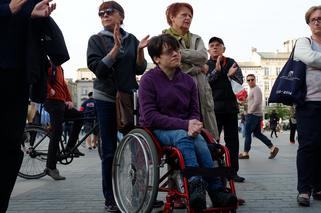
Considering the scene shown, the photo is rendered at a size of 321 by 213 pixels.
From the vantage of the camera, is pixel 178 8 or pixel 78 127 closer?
pixel 178 8

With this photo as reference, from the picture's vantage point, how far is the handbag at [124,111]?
4300 millimetres

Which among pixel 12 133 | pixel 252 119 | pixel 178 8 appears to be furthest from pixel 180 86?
pixel 252 119

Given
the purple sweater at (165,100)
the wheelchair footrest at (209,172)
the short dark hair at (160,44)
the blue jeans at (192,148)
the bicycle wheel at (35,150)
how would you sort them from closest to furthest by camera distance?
1. the wheelchair footrest at (209,172)
2. the blue jeans at (192,148)
3. the purple sweater at (165,100)
4. the short dark hair at (160,44)
5. the bicycle wheel at (35,150)

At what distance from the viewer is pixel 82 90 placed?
128000 millimetres

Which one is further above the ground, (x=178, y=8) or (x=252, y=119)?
(x=178, y=8)

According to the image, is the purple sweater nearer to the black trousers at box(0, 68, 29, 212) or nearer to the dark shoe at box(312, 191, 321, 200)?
the black trousers at box(0, 68, 29, 212)

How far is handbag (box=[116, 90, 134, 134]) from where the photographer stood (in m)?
4.30

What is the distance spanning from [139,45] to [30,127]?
3602 millimetres

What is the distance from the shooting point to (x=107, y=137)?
15.0 ft

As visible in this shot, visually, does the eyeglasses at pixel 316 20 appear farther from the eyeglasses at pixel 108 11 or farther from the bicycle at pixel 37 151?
the bicycle at pixel 37 151

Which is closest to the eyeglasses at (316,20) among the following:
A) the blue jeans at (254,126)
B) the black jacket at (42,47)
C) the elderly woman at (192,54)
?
the elderly woman at (192,54)

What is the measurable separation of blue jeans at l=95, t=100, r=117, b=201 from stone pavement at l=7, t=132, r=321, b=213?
0.31m

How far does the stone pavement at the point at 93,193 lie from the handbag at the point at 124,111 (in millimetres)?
853

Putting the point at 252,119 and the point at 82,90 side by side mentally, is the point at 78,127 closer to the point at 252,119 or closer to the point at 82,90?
the point at 252,119
